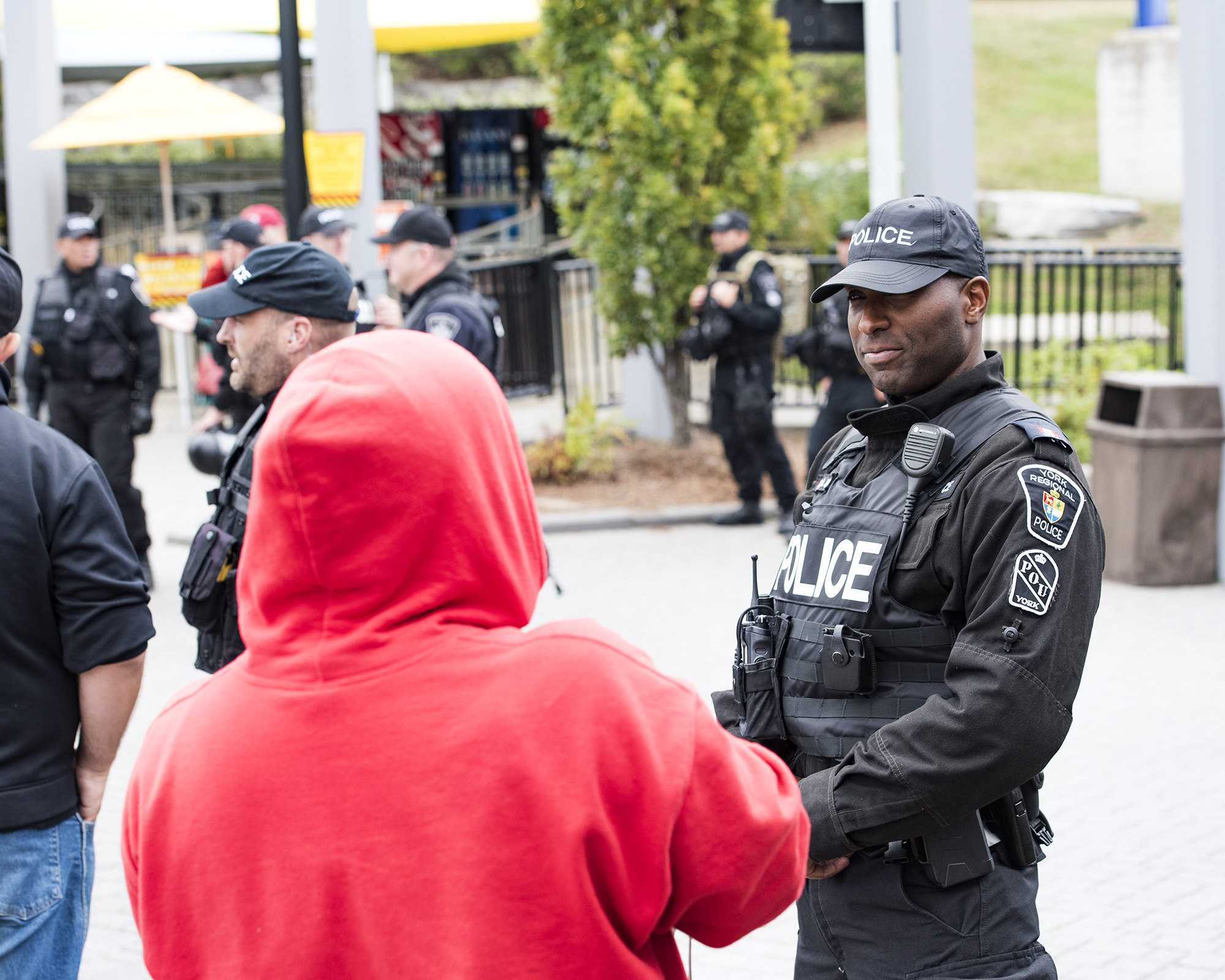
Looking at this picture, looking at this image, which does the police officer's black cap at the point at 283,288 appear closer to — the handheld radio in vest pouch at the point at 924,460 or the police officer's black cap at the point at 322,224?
the handheld radio in vest pouch at the point at 924,460

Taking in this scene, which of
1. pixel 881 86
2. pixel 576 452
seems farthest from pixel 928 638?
pixel 881 86

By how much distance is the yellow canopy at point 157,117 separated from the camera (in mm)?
10211

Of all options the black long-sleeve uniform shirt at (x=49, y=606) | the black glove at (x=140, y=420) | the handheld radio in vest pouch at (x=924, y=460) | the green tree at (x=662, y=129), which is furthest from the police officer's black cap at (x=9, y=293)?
the green tree at (x=662, y=129)

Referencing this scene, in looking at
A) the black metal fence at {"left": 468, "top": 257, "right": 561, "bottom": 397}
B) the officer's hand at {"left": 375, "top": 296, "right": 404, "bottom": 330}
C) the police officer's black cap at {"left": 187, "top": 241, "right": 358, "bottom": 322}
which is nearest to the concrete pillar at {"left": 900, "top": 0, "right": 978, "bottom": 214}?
the officer's hand at {"left": 375, "top": 296, "right": 404, "bottom": 330}

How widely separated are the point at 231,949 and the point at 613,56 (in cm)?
964

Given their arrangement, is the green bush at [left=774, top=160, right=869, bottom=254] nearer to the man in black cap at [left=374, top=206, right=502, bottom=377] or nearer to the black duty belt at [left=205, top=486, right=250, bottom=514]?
the man in black cap at [left=374, top=206, right=502, bottom=377]

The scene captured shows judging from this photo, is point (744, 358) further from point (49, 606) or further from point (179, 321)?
point (49, 606)

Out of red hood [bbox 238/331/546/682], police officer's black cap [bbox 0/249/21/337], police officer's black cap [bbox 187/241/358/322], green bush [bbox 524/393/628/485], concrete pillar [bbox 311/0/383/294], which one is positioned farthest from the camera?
green bush [bbox 524/393/628/485]

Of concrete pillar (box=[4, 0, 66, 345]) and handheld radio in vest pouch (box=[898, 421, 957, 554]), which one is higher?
concrete pillar (box=[4, 0, 66, 345])

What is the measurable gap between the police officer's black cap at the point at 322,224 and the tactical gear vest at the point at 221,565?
4407 millimetres

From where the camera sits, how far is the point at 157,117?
10.4m

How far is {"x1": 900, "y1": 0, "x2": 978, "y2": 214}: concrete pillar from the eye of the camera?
8891 mm

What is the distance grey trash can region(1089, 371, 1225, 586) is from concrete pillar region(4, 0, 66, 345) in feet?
29.4

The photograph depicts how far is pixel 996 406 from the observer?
2.25 m
